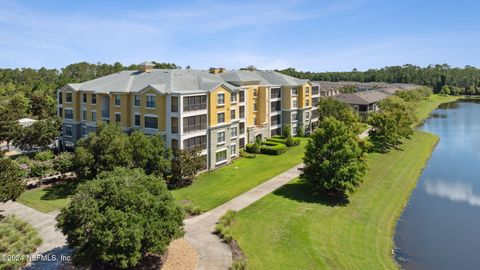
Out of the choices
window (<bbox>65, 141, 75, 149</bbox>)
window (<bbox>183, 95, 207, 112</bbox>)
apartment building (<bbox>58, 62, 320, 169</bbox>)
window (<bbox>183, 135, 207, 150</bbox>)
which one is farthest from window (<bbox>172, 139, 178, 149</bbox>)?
window (<bbox>65, 141, 75, 149</bbox>)

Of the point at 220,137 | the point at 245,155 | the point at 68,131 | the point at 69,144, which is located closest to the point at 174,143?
the point at 220,137

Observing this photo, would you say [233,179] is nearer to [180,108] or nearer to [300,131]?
[180,108]

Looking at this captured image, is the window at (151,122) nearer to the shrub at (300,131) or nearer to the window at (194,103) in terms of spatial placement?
the window at (194,103)

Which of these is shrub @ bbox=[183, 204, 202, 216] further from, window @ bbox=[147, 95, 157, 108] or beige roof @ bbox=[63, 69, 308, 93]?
window @ bbox=[147, 95, 157, 108]

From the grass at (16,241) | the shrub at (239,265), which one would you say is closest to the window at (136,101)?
the grass at (16,241)

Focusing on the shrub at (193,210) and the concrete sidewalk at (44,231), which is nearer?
the concrete sidewalk at (44,231)

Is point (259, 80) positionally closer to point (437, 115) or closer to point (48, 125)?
point (48, 125)

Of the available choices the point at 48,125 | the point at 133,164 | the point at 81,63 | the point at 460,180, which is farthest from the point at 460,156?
the point at 81,63
